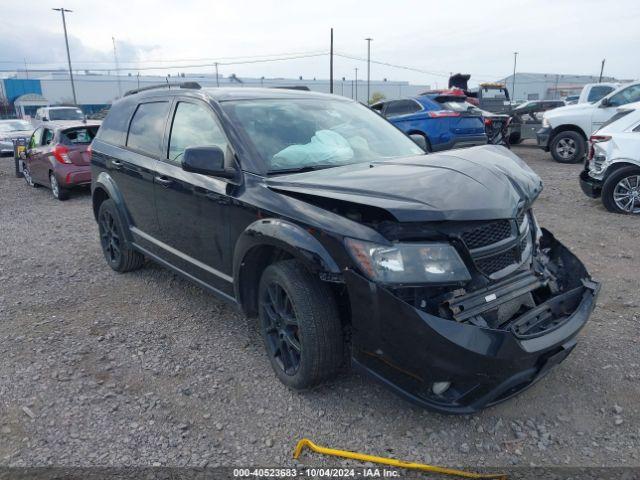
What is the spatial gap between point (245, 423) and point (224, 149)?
1.71 m

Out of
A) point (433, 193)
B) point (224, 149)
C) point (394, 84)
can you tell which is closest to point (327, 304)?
point (433, 193)

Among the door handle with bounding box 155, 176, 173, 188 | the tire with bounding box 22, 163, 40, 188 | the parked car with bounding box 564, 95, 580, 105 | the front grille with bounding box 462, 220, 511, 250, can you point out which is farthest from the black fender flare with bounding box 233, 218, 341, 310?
the parked car with bounding box 564, 95, 580, 105

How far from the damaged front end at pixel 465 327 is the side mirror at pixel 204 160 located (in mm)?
1133

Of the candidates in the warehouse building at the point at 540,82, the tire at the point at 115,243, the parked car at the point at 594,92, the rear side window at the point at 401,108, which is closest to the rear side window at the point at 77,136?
the tire at the point at 115,243

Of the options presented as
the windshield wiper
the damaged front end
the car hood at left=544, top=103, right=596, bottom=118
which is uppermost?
the windshield wiper

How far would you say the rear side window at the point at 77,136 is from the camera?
9.59 m

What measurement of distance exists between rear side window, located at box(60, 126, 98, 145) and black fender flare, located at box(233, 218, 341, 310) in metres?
7.86

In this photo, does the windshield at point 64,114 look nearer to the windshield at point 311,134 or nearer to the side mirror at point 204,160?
the windshield at point 311,134

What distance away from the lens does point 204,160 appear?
294 cm

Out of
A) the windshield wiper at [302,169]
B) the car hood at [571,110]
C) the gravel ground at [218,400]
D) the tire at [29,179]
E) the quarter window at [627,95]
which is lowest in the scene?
the tire at [29,179]

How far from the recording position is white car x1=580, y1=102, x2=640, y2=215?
6840 mm

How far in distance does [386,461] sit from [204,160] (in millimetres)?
1927

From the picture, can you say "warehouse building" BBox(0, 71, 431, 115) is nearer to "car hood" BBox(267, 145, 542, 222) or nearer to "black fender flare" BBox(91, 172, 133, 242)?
"black fender flare" BBox(91, 172, 133, 242)

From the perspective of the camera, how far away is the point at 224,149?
129 inches
